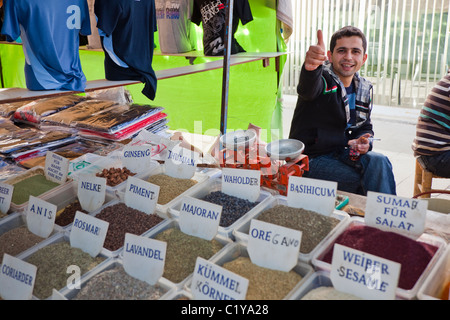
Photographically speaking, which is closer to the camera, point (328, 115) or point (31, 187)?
point (31, 187)

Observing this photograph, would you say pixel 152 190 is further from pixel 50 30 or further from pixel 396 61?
pixel 396 61

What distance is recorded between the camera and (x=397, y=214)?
3.65 feet

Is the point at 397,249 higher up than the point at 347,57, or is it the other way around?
the point at 347,57

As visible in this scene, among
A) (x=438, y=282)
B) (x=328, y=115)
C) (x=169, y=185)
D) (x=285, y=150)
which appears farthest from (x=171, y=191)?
(x=328, y=115)

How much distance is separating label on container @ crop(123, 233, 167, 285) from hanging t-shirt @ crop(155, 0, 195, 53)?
1.62 m

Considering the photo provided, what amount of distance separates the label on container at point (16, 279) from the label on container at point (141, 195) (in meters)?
0.42

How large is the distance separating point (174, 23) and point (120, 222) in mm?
1442

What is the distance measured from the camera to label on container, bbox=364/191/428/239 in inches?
42.6

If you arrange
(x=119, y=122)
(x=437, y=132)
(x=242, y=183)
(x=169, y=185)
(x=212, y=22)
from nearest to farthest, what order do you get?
(x=242, y=183) → (x=169, y=185) → (x=119, y=122) → (x=212, y=22) → (x=437, y=132)

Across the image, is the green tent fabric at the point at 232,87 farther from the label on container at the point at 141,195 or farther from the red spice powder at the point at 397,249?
the red spice powder at the point at 397,249

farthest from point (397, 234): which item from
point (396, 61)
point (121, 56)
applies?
point (396, 61)

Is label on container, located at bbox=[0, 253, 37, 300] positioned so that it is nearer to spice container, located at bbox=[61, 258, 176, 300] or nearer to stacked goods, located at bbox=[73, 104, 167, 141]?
spice container, located at bbox=[61, 258, 176, 300]

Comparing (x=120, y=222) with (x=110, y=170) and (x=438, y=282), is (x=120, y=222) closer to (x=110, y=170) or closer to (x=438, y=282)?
(x=110, y=170)

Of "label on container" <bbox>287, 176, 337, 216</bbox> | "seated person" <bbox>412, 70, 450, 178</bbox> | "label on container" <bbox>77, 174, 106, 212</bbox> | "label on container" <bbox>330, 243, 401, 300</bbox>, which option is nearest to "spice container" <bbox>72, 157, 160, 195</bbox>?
"label on container" <bbox>77, 174, 106, 212</bbox>
